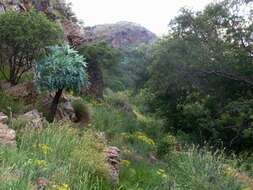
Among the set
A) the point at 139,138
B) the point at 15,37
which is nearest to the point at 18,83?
the point at 15,37

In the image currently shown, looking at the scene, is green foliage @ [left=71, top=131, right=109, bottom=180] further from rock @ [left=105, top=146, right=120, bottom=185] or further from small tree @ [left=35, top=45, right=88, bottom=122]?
small tree @ [left=35, top=45, right=88, bottom=122]

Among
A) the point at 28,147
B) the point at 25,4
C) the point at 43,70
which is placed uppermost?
the point at 25,4

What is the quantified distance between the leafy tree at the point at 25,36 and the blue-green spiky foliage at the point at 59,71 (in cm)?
35

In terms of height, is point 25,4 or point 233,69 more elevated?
point 25,4

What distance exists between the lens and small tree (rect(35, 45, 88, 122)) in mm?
10938

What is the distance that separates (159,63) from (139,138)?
563 cm

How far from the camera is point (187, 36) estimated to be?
61.8ft

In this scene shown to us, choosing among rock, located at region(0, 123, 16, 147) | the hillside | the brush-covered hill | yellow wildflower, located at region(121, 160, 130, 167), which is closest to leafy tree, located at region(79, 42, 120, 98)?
the hillside

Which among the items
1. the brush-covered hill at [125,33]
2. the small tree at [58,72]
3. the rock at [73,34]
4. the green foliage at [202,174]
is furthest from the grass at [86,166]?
the brush-covered hill at [125,33]

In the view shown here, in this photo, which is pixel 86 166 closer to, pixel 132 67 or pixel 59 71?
pixel 59 71

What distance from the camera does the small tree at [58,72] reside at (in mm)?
10938

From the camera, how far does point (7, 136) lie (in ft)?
26.1

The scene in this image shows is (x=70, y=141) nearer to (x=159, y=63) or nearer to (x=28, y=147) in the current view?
(x=28, y=147)

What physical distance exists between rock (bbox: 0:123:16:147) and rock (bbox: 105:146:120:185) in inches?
65.7
